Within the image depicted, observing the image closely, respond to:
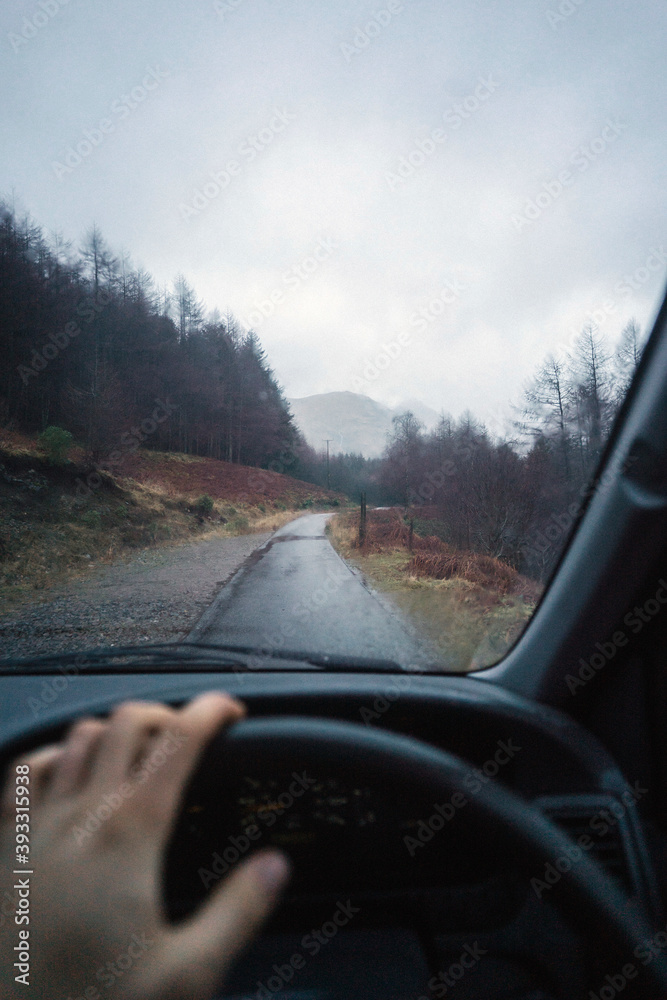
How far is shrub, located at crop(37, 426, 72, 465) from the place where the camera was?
536 centimetres

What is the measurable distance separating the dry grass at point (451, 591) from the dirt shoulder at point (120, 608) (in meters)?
Answer: 1.59

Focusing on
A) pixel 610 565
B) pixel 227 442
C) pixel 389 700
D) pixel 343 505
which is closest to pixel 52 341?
pixel 227 442

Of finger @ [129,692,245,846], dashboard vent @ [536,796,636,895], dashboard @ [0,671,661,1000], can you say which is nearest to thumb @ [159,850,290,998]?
A: finger @ [129,692,245,846]

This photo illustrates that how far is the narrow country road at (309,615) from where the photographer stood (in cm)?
352

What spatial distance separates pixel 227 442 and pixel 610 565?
154 inches

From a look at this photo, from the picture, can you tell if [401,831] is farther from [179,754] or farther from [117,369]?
[117,369]

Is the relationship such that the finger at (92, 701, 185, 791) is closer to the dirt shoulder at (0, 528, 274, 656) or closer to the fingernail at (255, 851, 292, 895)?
the fingernail at (255, 851, 292, 895)

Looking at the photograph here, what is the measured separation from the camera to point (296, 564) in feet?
22.9

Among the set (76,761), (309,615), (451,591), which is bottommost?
(309,615)

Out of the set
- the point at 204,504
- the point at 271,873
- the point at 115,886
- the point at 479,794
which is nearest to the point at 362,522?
the point at 204,504

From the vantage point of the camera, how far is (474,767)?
6.88 ft

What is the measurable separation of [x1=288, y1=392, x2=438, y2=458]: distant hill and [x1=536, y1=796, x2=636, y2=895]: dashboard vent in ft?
A: 8.95

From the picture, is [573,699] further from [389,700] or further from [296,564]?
[296,564]

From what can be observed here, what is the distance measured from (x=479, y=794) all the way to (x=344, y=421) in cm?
398
